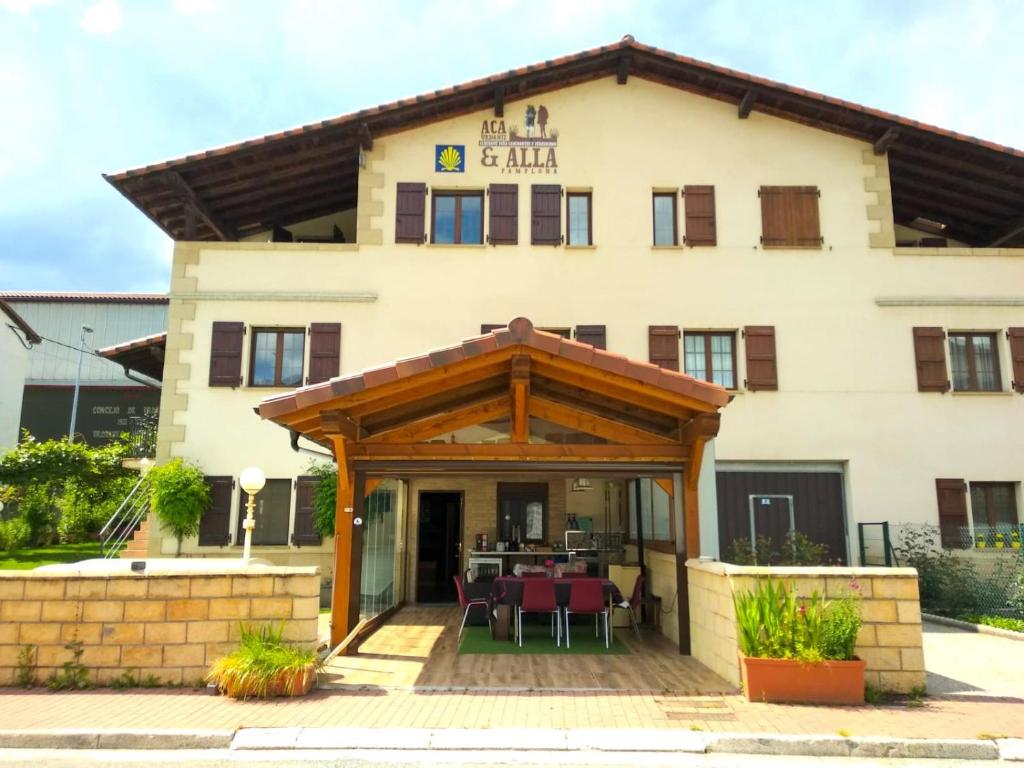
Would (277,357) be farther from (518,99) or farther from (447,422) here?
(518,99)

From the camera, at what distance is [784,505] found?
13.6 metres

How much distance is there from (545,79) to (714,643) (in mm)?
10863

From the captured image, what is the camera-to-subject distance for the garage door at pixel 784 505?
13.5 metres

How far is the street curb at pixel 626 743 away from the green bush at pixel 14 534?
18.1m

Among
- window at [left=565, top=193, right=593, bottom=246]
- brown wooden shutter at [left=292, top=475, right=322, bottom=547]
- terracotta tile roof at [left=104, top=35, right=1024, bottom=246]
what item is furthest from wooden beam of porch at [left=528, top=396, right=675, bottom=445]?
terracotta tile roof at [left=104, top=35, right=1024, bottom=246]

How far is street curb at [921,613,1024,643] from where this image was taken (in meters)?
9.92

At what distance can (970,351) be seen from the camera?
14.2 meters

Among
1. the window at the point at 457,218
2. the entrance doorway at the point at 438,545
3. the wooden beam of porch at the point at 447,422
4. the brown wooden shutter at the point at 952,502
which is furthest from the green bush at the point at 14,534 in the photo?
the brown wooden shutter at the point at 952,502

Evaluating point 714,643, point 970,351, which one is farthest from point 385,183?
point 970,351

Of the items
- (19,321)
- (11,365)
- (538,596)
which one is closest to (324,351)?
(538,596)

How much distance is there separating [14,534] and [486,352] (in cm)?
1815

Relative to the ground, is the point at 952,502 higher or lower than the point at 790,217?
lower

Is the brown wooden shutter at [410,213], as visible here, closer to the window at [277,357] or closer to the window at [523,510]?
the window at [277,357]

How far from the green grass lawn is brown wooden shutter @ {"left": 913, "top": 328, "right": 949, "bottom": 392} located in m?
17.7
